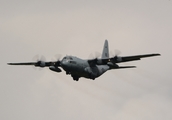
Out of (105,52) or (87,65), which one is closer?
(87,65)

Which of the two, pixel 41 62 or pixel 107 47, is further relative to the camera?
pixel 107 47

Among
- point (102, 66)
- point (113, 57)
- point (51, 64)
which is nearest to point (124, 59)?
point (113, 57)

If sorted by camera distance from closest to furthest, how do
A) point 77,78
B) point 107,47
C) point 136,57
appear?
1. point 136,57
2. point 77,78
3. point 107,47

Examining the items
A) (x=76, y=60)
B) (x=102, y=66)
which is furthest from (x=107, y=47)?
(x=76, y=60)

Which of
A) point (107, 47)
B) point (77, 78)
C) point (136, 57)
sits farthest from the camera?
point (107, 47)

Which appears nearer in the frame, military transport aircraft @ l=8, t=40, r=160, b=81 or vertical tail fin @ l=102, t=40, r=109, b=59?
military transport aircraft @ l=8, t=40, r=160, b=81

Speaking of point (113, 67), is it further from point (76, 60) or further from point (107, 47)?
point (107, 47)

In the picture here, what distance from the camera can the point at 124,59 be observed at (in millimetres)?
50844

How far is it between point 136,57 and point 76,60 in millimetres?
6705

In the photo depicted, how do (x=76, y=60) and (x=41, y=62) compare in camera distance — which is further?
(x=41, y=62)

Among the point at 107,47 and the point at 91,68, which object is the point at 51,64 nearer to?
the point at 91,68

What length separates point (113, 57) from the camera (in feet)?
167

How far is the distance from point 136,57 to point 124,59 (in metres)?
1.59

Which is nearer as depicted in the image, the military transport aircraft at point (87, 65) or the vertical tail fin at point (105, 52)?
the military transport aircraft at point (87, 65)
